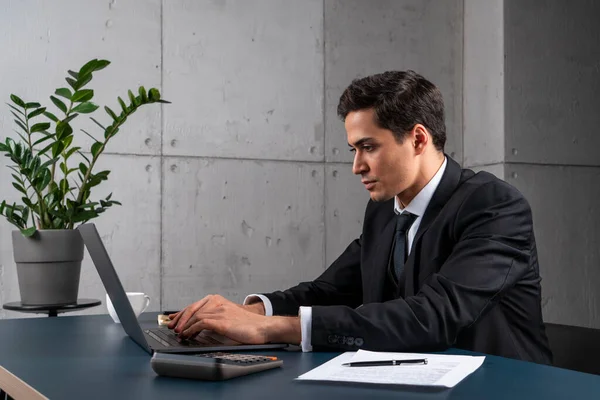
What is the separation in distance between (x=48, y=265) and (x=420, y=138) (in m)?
1.51

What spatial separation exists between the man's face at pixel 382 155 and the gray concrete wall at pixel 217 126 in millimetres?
2151

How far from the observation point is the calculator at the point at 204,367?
1.27 meters

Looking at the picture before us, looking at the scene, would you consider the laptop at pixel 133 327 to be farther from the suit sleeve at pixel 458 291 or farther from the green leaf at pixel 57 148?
the green leaf at pixel 57 148

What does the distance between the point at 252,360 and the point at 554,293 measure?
12.4ft

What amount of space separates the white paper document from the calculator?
10cm

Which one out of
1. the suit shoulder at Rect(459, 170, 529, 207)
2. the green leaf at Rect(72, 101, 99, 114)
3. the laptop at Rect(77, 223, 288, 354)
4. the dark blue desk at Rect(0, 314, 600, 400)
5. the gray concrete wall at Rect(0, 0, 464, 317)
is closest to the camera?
the dark blue desk at Rect(0, 314, 600, 400)

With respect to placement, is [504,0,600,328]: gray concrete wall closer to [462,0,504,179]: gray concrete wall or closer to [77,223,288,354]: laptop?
[462,0,504,179]: gray concrete wall

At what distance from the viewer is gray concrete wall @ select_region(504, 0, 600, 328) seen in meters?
4.68

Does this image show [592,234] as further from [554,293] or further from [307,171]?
[307,171]

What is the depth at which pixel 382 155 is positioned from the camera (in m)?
2.26

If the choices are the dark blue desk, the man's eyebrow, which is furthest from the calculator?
the man's eyebrow

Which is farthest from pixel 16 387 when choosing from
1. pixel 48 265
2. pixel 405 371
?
pixel 48 265

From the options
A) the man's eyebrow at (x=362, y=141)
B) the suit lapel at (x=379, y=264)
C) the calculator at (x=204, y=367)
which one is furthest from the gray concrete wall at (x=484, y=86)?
the calculator at (x=204, y=367)

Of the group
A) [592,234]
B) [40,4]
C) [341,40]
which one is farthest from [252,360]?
[592,234]
